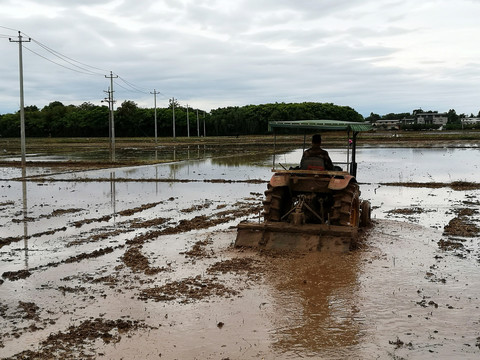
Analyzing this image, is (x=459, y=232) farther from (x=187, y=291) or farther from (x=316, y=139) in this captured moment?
(x=187, y=291)

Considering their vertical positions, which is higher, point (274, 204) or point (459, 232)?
point (274, 204)

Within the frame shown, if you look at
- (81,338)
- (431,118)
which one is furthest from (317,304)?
(431,118)

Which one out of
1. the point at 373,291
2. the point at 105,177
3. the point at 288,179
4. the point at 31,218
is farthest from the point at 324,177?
the point at 105,177

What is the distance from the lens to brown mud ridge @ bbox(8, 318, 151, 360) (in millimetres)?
5312

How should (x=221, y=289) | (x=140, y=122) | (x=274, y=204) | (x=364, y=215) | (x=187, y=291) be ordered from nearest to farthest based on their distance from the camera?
1. (x=187, y=291)
2. (x=221, y=289)
3. (x=274, y=204)
4. (x=364, y=215)
5. (x=140, y=122)

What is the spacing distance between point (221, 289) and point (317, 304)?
1367 mm

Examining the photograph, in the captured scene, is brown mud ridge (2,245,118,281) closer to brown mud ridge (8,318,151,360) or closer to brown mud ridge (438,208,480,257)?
brown mud ridge (8,318,151,360)

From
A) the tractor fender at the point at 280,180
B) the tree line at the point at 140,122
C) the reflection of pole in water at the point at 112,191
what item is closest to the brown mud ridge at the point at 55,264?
the tractor fender at the point at 280,180

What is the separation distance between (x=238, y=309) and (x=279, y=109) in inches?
4188

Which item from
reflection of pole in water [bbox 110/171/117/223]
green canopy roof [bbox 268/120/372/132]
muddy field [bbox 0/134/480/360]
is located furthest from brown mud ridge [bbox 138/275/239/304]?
reflection of pole in water [bbox 110/171/117/223]

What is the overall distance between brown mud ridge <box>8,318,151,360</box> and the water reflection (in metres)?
1.72

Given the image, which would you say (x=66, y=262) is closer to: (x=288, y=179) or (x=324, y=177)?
(x=288, y=179)

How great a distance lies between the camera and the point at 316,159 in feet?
34.1

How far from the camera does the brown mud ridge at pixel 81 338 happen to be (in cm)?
531
